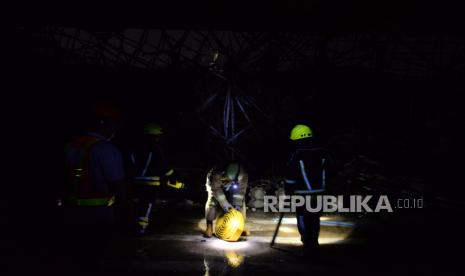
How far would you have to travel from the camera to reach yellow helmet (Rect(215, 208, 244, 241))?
22.0 ft

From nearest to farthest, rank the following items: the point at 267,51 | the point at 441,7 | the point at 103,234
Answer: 1. the point at 103,234
2. the point at 441,7
3. the point at 267,51

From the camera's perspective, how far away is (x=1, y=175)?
32.8ft

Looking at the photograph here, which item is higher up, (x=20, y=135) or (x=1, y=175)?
(x=20, y=135)

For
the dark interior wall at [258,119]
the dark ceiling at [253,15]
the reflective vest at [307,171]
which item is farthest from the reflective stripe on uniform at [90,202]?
the dark ceiling at [253,15]

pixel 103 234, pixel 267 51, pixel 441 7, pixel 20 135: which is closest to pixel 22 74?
pixel 20 135

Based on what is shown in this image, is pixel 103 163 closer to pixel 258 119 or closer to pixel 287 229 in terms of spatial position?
pixel 287 229

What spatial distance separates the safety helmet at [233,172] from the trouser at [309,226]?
130cm

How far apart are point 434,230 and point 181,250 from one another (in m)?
5.03

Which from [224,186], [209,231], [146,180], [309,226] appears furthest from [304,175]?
[146,180]

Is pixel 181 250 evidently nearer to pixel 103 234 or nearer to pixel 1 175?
pixel 103 234

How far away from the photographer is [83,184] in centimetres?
347

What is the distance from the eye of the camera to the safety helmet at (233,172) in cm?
714

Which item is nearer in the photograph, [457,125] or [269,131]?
[269,131]

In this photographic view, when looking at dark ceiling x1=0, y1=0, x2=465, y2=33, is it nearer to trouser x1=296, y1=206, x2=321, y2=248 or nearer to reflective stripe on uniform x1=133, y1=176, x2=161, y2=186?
reflective stripe on uniform x1=133, y1=176, x2=161, y2=186
